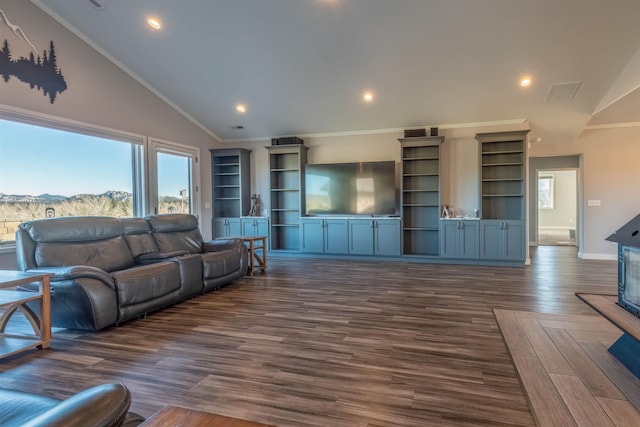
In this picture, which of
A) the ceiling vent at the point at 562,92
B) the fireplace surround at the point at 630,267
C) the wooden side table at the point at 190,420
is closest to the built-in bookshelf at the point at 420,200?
the ceiling vent at the point at 562,92

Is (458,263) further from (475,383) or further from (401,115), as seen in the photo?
(475,383)

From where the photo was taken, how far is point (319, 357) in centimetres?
251

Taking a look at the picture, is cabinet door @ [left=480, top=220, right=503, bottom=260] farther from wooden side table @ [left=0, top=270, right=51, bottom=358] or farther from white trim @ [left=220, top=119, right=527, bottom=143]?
wooden side table @ [left=0, top=270, right=51, bottom=358]

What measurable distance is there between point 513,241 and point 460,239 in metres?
0.84

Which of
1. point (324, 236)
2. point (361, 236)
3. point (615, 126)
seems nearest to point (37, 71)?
point (324, 236)

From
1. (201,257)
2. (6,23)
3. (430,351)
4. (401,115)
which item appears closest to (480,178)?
(401,115)

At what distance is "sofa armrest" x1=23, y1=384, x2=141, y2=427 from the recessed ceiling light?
192 inches

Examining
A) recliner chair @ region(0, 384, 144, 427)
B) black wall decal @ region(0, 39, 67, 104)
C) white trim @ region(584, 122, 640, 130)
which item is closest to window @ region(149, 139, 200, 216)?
black wall decal @ region(0, 39, 67, 104)

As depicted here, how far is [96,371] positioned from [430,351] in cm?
232

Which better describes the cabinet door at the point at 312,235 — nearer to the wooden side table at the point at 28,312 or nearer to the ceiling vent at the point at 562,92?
the ceiling vent at the point at 562,92

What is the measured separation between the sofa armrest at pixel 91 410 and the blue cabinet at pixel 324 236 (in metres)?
5.89

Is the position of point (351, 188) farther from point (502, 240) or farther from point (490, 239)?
point (502, 240)

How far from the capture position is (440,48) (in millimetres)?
4523

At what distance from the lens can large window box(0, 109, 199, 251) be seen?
4.18 m
